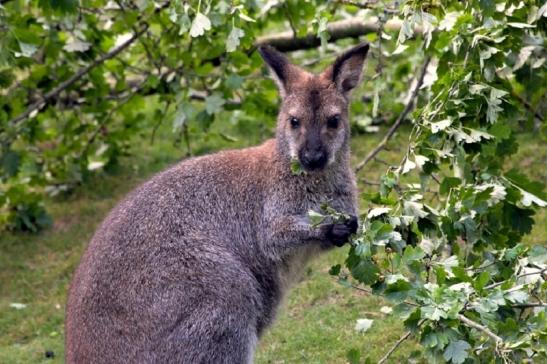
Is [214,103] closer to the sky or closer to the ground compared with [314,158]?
closer to the ground

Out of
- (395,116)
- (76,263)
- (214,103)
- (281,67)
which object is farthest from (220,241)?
(395,116)

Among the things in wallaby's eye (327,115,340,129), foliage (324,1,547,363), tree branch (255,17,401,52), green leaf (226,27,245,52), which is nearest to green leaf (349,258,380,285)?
foliage (324,1,547,363)

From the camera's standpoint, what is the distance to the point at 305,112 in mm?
6508

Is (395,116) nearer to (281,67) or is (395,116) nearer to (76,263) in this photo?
(76,263)

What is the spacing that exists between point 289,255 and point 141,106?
4.12 metres

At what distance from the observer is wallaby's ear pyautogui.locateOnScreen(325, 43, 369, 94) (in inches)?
261

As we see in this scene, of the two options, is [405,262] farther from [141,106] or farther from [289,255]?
[141,106]

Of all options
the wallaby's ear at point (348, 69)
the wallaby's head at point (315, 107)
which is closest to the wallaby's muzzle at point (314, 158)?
the wallaby's head at point (315, 107)

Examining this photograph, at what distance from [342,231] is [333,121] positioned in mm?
803

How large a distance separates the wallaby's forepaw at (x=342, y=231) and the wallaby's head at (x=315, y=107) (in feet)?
1.32

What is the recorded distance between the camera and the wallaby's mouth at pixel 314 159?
629 cm

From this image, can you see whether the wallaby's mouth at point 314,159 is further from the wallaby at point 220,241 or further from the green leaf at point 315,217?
the green leaf at point 315,217

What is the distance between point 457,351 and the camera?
532cm

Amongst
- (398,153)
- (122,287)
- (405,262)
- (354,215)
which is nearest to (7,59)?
(122,287)
